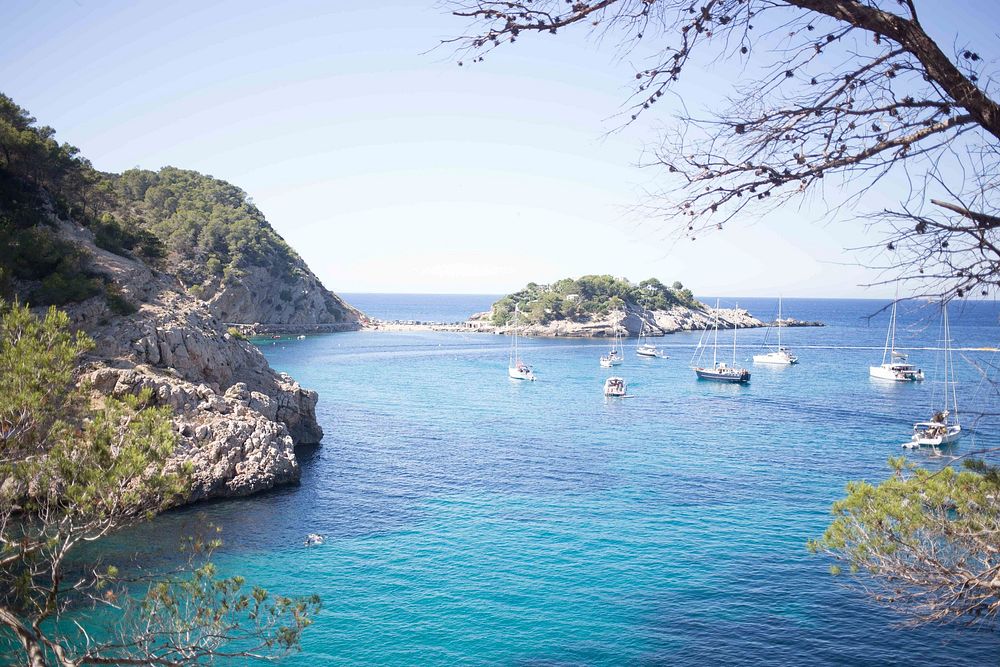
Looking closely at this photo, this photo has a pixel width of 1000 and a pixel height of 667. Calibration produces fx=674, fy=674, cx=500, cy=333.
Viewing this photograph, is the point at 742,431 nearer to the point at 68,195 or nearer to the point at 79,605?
the point at 79,605

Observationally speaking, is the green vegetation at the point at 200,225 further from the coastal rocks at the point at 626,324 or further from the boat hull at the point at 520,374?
the boat hull at the point at 520,374

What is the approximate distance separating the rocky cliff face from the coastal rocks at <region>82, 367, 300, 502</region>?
4 centimetres

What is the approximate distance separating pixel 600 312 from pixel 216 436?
103188 mm

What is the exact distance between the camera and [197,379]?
1291 inches

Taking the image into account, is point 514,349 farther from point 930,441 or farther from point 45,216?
point 45,216

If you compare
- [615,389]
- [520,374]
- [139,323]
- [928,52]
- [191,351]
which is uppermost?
[928,52]

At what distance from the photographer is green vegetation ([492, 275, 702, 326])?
130 meters

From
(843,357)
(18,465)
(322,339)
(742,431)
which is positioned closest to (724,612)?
(18,465)

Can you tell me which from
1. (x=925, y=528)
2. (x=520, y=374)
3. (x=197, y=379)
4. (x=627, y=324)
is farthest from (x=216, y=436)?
(x=627, y=324)

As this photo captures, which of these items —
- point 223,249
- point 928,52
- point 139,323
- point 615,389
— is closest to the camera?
point 928,52

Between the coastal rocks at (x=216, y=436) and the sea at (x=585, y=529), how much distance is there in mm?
832

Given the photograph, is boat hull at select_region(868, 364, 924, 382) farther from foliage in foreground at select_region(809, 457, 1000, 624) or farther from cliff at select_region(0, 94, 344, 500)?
foliage in foreground at select_region(809, 457, 1000, 624)

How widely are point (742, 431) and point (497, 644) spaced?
3086cm

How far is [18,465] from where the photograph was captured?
30.0ft
